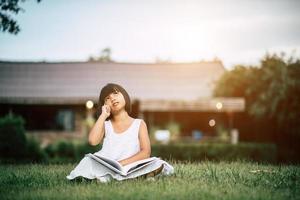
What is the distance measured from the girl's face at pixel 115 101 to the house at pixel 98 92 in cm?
2617

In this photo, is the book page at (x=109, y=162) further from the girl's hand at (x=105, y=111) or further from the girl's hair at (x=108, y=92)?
the girl's hair at (x=108, y=92)

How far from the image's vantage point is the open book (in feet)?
26.0

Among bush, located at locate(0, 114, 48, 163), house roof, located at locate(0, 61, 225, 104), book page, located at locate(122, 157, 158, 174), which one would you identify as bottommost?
bush, located at locate(0, 114, 48, 163)

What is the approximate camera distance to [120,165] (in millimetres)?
7965

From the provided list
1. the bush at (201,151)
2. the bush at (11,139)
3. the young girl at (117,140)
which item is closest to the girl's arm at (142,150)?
the young girl at (117,140)

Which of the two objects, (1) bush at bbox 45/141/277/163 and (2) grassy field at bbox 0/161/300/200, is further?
(1) bush at bbox 45/141/277/163

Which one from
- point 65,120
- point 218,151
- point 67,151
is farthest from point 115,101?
point 65,120

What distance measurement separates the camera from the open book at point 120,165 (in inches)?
312

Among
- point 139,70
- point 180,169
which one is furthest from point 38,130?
point 180,169

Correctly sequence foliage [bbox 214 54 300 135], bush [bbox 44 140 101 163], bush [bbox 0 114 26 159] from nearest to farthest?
1. bush [bbox 0 114 26 159]
2. bush [bbox 44 140 101 163]
3. foliage [bbox 214 54 300 135]

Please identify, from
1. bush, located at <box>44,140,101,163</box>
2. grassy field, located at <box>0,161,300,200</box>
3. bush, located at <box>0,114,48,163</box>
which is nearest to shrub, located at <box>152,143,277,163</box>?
bush, located at <box>44,140,101,163</box>

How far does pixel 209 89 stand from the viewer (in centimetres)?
4197

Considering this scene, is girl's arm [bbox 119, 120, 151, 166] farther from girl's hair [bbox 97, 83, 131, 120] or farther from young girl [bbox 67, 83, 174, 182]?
girl's hair [bbox 97, 83, 131, 120]

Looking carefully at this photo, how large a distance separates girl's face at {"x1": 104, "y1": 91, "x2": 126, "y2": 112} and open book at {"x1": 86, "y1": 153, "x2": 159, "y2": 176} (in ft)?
2.78
